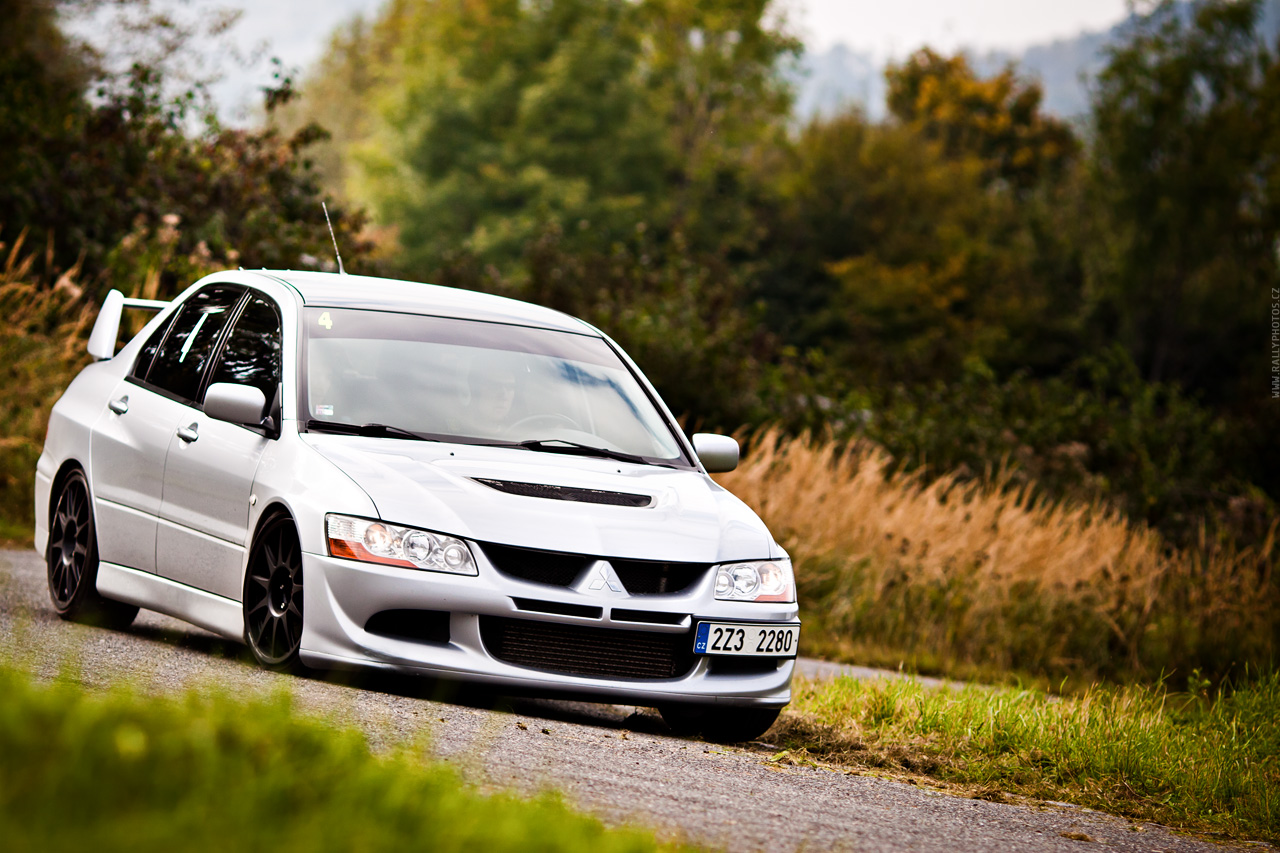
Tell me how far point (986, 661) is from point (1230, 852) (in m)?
7.30

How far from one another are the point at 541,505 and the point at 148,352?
9.97ft

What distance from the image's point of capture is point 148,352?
8.42 meters

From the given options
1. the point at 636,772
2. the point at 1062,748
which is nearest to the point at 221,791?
the point at 636,772

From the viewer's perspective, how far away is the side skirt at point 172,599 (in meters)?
6.84

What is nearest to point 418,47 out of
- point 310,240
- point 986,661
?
point 310,240

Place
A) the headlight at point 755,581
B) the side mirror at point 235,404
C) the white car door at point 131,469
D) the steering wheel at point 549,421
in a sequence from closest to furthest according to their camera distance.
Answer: the headlight at point 755,581 < the side mirror at point 235,404 < the steering wheel at point 549,421 < the white car door at point 131,469

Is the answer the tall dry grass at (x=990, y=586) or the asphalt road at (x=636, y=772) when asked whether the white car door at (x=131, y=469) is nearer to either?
the asphalt road at (x=636, y=772)

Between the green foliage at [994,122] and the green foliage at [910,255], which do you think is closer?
the green foliage at [910,255]

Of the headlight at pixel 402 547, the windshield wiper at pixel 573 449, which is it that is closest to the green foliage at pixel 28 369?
the windshield wiper at pixel 573 449

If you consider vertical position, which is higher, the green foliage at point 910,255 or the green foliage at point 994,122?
the green foliage at point 994,122

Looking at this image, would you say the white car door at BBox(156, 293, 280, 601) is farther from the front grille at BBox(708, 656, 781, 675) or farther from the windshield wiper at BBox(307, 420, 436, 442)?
the front grille at BBox(708, 656, 781, 675)

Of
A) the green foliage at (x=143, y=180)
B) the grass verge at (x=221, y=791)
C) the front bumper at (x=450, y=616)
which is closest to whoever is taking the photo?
the grass verge at (x=221, y=791)

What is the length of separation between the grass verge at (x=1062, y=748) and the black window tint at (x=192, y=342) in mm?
3177

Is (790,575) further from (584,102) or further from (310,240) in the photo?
(584,102)
